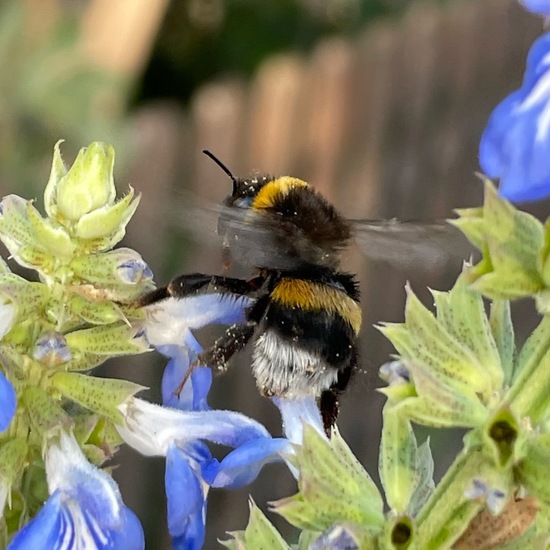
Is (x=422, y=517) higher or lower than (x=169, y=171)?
higher

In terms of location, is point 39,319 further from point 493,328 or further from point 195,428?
point 493,328

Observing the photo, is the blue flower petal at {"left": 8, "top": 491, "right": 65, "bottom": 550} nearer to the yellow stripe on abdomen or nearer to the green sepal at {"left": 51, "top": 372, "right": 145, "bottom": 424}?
the green sepal at {"left": 51, "top": 372, "right": 145, "bottom": 424}

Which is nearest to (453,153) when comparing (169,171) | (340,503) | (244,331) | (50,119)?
(169,171)

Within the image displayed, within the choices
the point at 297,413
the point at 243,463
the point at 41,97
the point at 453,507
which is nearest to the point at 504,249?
the point at 453,507

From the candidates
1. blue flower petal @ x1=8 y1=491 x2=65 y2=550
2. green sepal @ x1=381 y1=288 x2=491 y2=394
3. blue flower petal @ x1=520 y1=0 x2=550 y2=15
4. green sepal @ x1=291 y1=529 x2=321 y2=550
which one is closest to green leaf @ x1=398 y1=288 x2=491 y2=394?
green sepal @ x1=381 y1=288 x2=491 y2=394

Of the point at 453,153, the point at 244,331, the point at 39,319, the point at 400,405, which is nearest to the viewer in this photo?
the point at 400,405

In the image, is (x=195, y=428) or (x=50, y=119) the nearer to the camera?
(x=195, y=428)

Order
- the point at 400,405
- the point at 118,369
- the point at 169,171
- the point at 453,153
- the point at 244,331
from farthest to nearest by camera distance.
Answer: the point at 453,153 → the point at 169,171 → the point at 118,369 → the point at 244,331 → the point at 400,405
